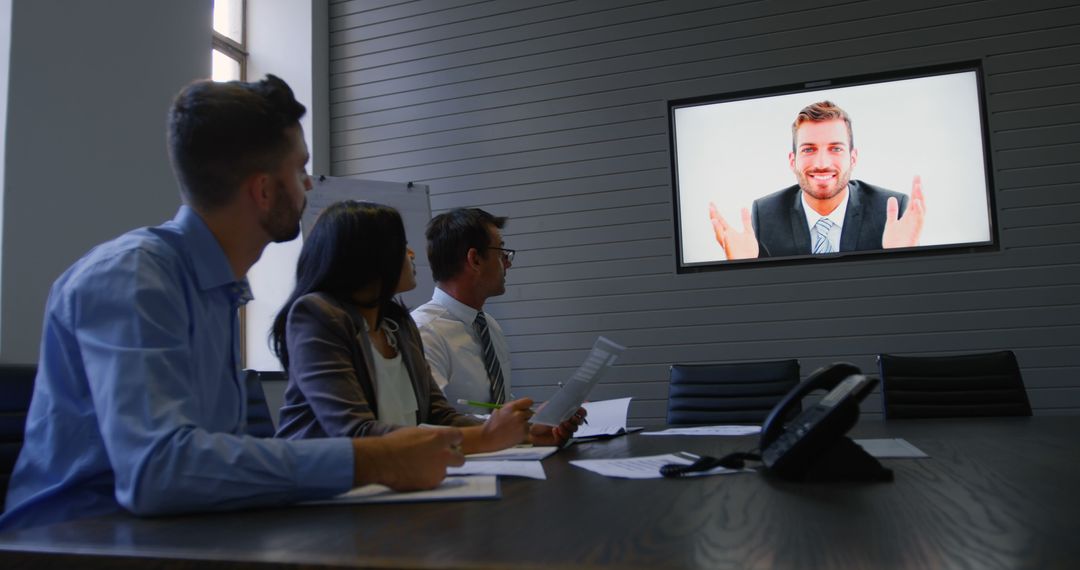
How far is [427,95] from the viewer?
4.98 metres

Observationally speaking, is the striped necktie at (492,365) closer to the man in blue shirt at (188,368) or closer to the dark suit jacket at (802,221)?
the man in blue shirt at (188,368)

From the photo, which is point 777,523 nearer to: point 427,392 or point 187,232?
point 187,232

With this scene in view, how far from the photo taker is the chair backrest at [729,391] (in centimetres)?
293

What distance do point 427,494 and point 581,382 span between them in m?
0.58

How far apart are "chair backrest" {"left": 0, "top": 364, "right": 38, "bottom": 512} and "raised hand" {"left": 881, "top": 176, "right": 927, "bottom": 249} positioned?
381cm

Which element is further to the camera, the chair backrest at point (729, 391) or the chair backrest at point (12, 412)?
the chair backrest at point (729, 391)

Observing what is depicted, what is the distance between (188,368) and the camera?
1.01 meters

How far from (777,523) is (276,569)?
48 cm

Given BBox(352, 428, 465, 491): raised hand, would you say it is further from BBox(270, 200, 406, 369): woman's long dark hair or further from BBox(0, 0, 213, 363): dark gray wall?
BBox(0, 0, 213, 363): dark gray wall

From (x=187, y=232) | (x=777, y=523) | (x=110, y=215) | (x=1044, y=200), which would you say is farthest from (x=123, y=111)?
(x=1044, y=200)

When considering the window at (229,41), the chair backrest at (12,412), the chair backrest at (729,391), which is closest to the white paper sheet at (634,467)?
the chair backrest at (12,412)

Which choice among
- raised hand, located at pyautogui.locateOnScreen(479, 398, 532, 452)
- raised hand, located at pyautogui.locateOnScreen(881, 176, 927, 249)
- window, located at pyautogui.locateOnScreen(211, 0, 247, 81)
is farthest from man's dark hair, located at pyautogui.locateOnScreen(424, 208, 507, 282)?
window, located at pyautogui.locateOnScreen(211, 0, 247, 81)

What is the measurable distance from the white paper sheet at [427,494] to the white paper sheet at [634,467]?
8.7 inches

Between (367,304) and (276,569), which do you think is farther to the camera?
(367,304)
